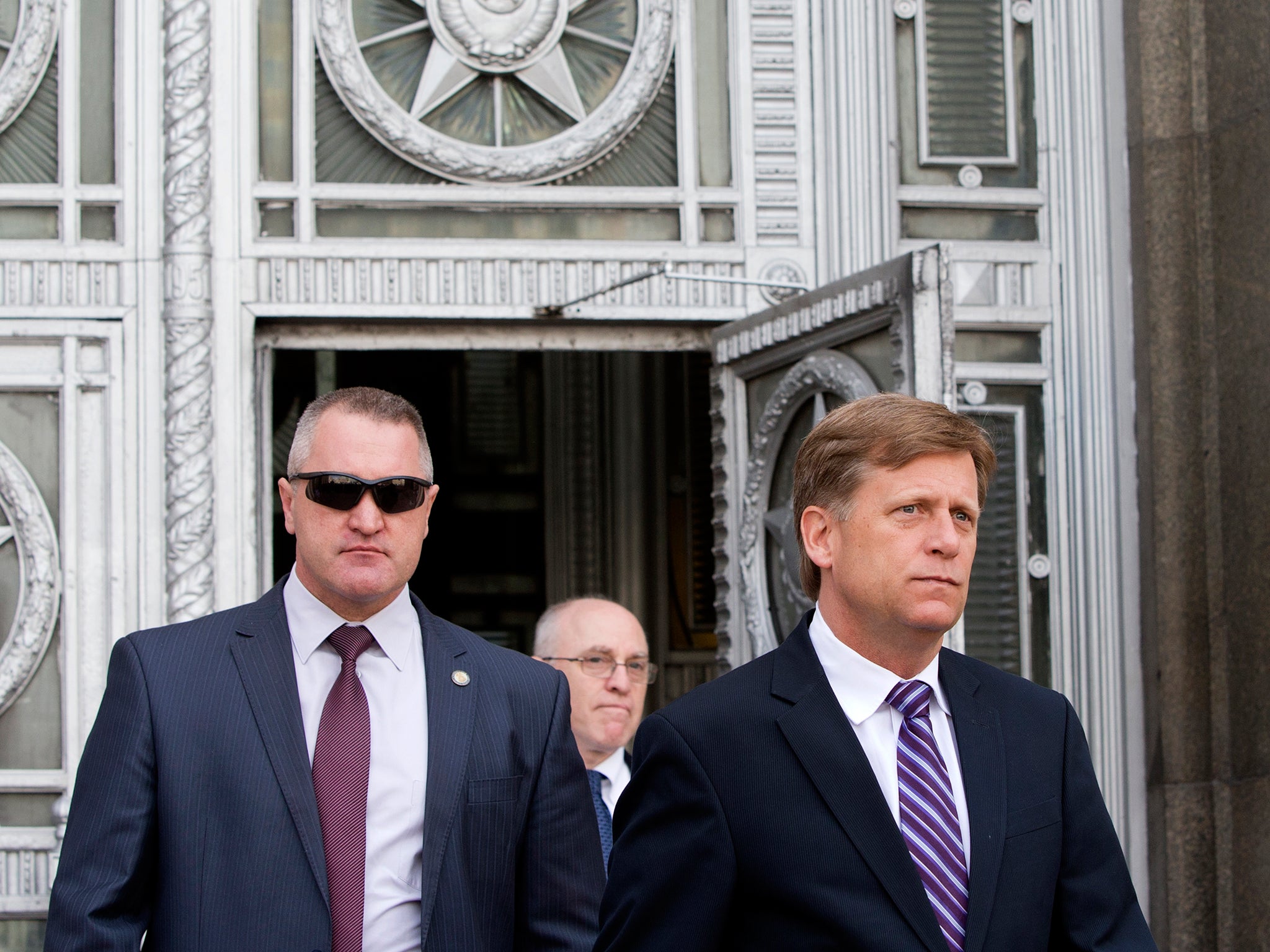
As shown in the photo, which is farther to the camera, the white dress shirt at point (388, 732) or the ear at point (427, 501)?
the ear at point (427, 501)

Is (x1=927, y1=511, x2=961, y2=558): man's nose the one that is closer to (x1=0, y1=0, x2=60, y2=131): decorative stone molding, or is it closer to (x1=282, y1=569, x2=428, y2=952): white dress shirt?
(x1=282, y1=569, x2=428, y2=952): white dress shirt

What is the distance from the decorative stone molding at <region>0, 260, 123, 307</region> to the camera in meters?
5.95

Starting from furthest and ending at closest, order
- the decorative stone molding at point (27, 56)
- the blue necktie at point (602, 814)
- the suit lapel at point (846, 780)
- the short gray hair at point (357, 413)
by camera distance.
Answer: the decorative stone molding at point (27, 56) → the blue necktie at point (602, 814) → the short gray hair at point (357, 413) → the suit lapel at point (846, 780)

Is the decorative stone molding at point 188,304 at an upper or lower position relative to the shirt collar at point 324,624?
upper

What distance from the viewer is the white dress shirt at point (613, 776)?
4957 millimetres

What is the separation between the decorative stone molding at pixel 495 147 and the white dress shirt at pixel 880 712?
3.79 m

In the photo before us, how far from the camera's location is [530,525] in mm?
9586

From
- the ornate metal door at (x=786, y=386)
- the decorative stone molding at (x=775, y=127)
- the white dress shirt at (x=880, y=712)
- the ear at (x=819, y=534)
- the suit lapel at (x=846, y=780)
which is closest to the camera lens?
the suit lapel at (x=846, y=780)

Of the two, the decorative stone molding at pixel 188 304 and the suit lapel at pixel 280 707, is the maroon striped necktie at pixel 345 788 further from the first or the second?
the decorative stone molding at pixel 188 304

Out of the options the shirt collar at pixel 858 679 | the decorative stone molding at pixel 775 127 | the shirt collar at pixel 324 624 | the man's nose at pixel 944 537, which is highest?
the decorative stone molding at pixel 775 127

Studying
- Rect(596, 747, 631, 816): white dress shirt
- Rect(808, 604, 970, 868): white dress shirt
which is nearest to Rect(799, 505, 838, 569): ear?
Rect(808, 604, 970, 868): white dress shirt

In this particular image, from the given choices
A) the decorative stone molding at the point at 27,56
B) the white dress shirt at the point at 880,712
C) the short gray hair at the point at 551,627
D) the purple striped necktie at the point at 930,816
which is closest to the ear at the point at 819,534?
the white dress shirt at the point at 880,712

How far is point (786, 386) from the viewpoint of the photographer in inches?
232

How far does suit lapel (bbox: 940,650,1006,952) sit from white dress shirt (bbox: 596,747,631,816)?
2.25 metres
